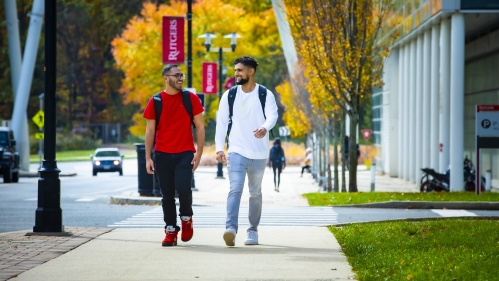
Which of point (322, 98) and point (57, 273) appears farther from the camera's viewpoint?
point (322, 98)

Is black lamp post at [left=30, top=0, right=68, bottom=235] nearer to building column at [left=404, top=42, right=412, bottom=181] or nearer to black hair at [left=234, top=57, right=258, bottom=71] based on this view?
black hair at [left=234, top=57, right=258, bottom=71]

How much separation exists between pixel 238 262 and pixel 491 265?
237 cm

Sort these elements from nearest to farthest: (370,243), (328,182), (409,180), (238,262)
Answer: (238,262)
(370,243)
(328,182)
(409,180)

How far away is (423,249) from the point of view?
35.8 ft

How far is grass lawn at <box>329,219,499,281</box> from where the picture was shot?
8.94 m

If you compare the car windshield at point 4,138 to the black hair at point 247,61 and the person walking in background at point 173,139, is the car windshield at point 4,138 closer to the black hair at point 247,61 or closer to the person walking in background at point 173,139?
the person walking in background at point 173,139

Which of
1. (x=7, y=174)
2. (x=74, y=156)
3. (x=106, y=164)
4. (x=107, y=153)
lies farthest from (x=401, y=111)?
(x=74, y=156)

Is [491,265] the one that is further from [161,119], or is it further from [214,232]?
[214,232]

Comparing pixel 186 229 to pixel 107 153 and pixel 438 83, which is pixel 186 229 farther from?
pixel 107 153

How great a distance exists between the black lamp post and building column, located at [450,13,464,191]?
57.8 ft

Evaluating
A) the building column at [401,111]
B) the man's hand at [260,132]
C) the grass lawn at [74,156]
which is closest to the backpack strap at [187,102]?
the man's hand at [260,132]

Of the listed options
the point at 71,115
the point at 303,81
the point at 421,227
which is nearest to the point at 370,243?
the point at 421,227

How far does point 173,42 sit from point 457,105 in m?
9.59

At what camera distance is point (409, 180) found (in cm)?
4175
